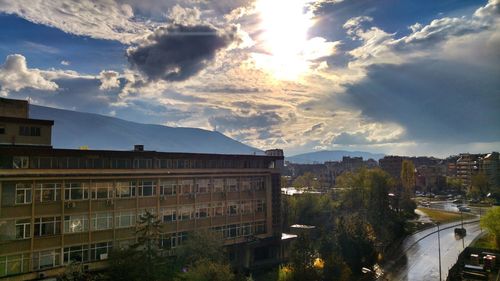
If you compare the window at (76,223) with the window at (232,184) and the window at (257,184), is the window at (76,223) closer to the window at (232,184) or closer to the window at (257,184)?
the window at (232,184)

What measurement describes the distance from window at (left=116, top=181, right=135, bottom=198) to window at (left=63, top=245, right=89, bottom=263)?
7.53 m

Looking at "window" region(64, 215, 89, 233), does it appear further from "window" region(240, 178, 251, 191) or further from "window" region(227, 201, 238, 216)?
"window" region(240, 178, 251, 191)

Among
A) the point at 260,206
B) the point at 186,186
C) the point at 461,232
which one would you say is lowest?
the point at 461,232

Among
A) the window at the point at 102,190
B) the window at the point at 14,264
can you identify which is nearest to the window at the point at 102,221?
the window at the point at 102,190

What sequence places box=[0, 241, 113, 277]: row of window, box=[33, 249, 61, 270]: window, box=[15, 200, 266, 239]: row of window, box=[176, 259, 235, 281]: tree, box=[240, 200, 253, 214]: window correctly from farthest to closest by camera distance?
box=[240, 200, 253, 214]: window < box=[15, 200, 266, 239]: row of window < box=[33, 249, 61, 270]: window < box=[0, 241, 113, 277]: row of window < box=[176, 259, 235, 281]: tree

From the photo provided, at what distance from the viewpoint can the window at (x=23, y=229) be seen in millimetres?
44375

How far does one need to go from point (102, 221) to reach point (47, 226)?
6.42 metres

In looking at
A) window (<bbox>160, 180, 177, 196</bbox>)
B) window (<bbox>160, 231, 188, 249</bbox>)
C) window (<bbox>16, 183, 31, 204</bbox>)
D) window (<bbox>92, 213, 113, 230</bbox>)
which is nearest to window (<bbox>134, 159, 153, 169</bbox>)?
window (<bbox>160, 180, 177, 196</bbox>)

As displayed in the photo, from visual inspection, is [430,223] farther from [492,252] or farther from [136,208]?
[136,208]

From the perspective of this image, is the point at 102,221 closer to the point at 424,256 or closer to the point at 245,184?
the point at 245,184

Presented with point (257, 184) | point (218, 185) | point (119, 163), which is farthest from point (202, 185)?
point (119, 163)

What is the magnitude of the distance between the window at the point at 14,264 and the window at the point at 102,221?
7.96 metres

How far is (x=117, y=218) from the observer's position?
171 feet

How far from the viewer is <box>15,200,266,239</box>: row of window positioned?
45.8 metres
